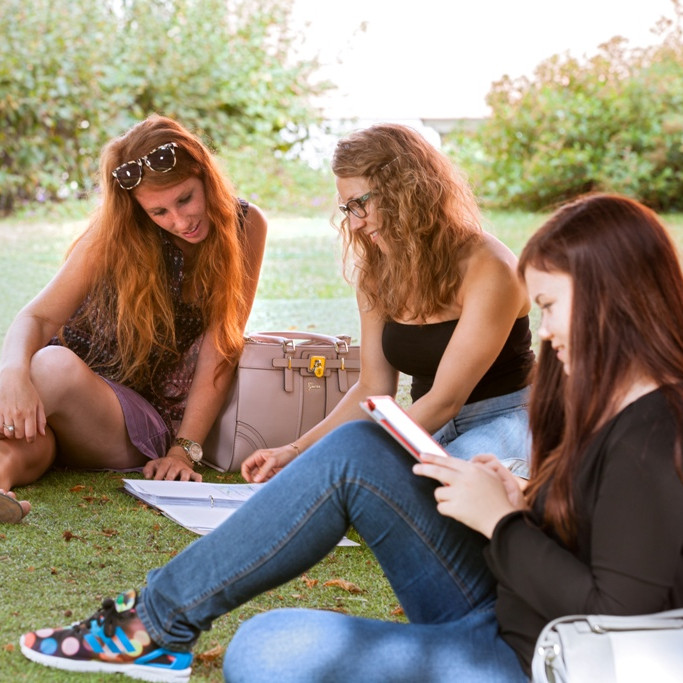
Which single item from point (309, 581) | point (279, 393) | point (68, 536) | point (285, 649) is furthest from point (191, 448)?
point (285, 649)

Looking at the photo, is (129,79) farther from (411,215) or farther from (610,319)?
(610,319)

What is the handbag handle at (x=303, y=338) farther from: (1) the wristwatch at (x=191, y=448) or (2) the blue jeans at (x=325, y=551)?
→ (2) the blue jeans at (x=325, y=551)

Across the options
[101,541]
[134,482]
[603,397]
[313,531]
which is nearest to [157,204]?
[134,482]

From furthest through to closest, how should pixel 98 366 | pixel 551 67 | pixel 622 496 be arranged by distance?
1. pixel 551 67
2. pixel 98 366
3. pixel 622 496

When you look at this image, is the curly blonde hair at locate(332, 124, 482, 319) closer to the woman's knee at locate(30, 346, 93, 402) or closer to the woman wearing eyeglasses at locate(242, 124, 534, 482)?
the woman wearing eyeglasses at locate(242, 124, 534, 482)

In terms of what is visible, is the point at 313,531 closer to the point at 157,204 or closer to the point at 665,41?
the point at 157,204

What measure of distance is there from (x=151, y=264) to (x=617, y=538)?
7.50 ft

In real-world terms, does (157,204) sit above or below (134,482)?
above

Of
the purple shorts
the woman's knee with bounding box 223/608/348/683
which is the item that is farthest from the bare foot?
the woman's knee with bounding box 223/608/348/683

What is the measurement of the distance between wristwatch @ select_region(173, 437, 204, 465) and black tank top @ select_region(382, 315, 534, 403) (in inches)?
33.6

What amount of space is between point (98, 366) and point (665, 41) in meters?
8.78

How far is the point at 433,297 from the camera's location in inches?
109

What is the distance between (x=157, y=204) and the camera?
10.8ft

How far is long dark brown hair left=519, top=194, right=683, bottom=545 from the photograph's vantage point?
1.51 metres
